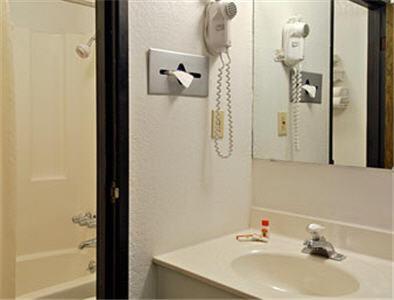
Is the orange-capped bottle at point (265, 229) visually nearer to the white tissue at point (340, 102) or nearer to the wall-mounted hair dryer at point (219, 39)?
the wall-mounted hair dryer at point (219, 39)

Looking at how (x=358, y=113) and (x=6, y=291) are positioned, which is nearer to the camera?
(x=358, y=113)

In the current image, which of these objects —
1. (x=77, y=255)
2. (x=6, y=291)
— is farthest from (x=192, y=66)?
(x=77, y=255)

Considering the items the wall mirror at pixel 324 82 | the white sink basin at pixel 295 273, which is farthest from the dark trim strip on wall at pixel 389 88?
the white sink basin at pixel 295 273

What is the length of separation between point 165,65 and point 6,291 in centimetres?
116

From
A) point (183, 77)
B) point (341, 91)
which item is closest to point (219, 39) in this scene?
point (183, 77)

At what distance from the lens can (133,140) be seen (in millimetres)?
1321

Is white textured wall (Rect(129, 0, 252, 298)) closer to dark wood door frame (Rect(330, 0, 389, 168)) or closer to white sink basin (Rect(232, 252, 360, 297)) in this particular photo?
white sink basin (Rect(232, 252, 360, 297))

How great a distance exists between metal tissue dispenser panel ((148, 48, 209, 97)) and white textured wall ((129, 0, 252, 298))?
2 centimetres

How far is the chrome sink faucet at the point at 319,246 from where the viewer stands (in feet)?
4.60

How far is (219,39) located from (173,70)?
0.71 feet

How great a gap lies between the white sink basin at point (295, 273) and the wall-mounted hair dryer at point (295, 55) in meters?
0.43

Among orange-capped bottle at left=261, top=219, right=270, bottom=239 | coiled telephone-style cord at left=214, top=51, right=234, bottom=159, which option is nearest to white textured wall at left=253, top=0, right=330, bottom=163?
coiled telephone-style cord at left=214, top=51, right=234, bottom=159

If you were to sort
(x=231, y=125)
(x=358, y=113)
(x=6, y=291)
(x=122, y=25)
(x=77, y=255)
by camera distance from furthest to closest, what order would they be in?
(x=77, y=255) < (x=6, y=291) < (x=231, y=125) < (x=358, y=113) < (x=122, y=25)

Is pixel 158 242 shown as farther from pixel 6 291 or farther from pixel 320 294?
pixel 6 291
